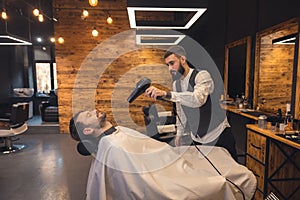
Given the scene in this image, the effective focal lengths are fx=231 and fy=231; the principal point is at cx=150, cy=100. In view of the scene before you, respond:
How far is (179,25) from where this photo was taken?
10.8 ft

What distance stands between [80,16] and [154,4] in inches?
129

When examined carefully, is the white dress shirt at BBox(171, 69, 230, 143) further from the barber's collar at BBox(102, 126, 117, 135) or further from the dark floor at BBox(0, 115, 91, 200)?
the dark floor at BBox(0, 115, 91, 200)

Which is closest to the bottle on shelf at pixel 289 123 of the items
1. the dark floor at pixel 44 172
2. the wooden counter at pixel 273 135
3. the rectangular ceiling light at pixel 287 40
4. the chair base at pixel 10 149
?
the wooden counter at pixel 273 135

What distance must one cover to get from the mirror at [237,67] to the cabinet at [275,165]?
4.37ft

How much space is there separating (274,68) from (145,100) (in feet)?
10.7

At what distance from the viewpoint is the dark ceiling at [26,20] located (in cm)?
554

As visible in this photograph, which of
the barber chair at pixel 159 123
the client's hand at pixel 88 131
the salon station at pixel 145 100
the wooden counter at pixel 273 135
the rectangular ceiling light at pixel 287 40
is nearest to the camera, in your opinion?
the salon station at pixel 145 100

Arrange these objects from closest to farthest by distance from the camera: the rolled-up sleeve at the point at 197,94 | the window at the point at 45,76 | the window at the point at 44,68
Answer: the rolled-up sleeve at the point at 197,94 → the window at the point at 44,68 → the window at the point at 45,76

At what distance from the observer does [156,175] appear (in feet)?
3.77

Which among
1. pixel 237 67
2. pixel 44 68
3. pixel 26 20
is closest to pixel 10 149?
pixel 237 67

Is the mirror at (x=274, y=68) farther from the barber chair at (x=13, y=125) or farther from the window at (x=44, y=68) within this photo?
the window at (x=44, y=68)

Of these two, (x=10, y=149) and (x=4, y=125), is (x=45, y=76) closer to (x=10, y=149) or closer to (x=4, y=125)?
(x=4, y=125)

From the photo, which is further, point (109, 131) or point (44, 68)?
point (44, 68)

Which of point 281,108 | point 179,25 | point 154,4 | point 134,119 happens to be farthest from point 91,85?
point 281,108
